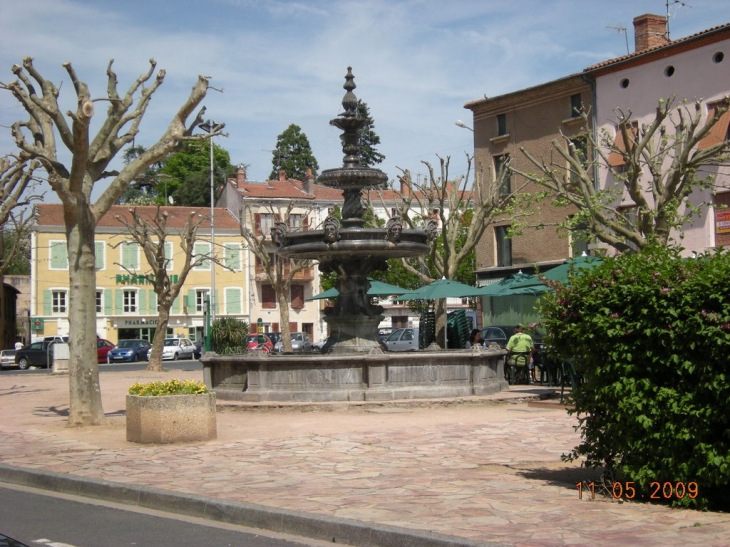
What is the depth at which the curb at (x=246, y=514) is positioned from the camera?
6383 mm

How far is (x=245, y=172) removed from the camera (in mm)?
70750

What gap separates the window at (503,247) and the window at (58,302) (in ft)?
102

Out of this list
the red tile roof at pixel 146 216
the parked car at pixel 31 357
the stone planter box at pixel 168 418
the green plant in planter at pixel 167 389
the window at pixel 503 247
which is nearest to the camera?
the stone planter box at pixel 168 418

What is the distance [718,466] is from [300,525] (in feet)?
10.1

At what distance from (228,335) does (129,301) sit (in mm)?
23615

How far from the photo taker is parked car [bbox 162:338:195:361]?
52906mm

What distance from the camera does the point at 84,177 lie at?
14.5 metres

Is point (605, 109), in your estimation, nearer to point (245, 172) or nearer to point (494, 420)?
point (494, 420)

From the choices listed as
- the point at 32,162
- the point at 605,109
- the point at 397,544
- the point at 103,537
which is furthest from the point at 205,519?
the point at 605,109

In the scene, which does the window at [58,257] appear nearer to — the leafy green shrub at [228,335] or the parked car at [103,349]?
the parked car at [103,349]

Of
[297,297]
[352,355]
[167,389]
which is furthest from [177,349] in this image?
[167,389]

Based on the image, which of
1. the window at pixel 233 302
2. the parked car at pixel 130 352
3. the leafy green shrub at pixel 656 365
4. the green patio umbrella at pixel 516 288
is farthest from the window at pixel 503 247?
the leafy green shrub at pixel 656 365

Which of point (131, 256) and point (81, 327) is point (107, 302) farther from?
point (81, 327)
